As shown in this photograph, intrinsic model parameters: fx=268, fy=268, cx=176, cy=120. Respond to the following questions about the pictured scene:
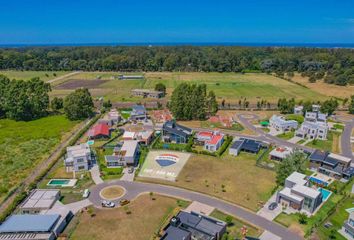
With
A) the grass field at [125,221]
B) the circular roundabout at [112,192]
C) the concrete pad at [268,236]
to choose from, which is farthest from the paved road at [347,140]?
the circular roundabout at [112,192]

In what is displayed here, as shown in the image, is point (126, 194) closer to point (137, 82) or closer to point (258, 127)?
point (258, 127)

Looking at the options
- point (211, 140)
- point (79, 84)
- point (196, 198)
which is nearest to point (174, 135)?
point (211, 140)

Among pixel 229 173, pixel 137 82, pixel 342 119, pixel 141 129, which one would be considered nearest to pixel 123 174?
pixel 229 173

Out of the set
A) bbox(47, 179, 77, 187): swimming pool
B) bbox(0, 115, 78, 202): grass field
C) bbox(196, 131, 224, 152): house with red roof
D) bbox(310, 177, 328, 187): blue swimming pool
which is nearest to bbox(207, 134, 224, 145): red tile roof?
bbox(196, 131, 224, 152): house with red roof

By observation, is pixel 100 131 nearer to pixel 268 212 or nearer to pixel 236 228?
pixel 236 228

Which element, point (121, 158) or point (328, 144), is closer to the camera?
point (121, 158)

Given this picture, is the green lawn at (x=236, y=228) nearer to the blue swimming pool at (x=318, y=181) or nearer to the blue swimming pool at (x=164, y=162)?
the blue swimming pool at (x=164, y=162)

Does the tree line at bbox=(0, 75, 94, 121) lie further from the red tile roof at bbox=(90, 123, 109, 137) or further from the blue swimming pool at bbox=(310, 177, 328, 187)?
the blue swimming pool at bbox=(310, 177, 328, 187)
